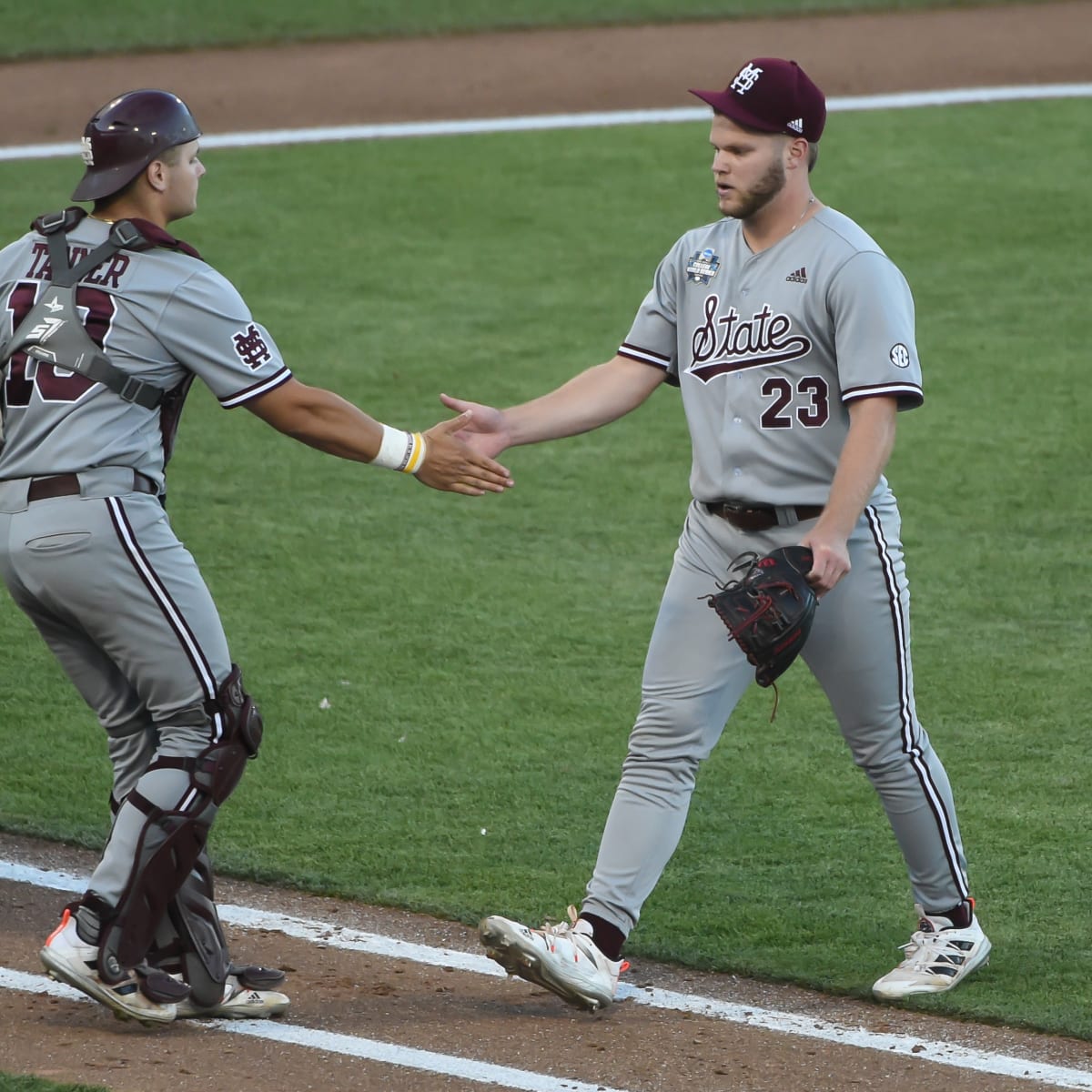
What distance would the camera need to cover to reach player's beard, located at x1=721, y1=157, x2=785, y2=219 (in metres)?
4.22

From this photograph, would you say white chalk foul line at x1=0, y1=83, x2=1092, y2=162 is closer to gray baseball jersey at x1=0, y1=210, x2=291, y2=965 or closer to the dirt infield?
the dirt infield

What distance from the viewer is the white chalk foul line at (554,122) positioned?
14.4 metres

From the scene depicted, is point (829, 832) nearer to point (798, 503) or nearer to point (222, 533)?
point (798, 503)

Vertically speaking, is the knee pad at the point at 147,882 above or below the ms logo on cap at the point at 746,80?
below

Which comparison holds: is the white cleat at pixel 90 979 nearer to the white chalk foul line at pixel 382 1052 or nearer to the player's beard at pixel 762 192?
the white chalk foul line at pixel 382 1052

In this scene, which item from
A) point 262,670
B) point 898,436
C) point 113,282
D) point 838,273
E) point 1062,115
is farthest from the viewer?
point 1062,115

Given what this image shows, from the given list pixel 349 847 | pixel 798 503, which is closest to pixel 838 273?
pixel 798 503

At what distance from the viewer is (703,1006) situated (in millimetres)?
Result: 4285

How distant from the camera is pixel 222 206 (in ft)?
41.3

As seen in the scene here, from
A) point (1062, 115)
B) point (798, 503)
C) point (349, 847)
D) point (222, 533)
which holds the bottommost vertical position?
point (349, 847)

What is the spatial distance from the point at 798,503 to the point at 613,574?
315 cm

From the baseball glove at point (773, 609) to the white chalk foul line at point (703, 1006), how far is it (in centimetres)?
75

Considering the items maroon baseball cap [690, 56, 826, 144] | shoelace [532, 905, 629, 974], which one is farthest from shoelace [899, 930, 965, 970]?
maroon baseball cap [690, 56, 826, 144]

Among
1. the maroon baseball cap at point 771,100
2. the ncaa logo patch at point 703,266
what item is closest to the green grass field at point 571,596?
the ncaa logo patch at point 703,266
